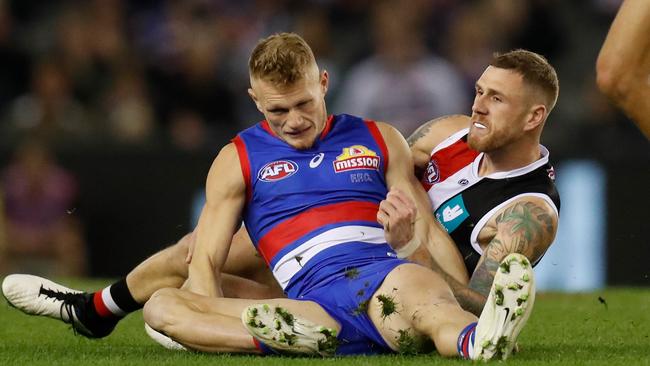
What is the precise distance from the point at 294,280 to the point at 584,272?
6.16 meters

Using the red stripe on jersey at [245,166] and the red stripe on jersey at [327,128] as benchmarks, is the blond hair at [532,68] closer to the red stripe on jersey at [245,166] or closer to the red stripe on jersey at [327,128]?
the red stripe on jersey at [327,128]

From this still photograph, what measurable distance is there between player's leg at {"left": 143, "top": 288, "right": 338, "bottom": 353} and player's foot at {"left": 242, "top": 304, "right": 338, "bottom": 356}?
0.14 meters

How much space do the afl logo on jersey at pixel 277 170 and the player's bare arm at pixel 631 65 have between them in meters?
1.68

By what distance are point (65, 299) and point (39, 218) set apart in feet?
18.9

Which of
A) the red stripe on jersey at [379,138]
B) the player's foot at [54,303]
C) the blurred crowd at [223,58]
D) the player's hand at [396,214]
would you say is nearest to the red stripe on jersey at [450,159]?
the red stripe on jersey at [379,138]

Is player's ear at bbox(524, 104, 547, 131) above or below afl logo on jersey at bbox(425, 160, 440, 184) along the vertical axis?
above

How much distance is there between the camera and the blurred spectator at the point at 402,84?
1294 cm

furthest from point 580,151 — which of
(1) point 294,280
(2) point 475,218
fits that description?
(1) point 294,280

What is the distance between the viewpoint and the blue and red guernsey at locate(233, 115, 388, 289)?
678 centimetres

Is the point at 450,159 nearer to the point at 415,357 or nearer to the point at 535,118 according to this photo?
the point at 535,118

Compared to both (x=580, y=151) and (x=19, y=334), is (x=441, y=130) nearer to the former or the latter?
(x=19, y=334)

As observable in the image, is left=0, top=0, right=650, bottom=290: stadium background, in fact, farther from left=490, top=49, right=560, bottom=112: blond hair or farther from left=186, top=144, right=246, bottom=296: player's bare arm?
left=186, top=144, right=246, bottom=296: player's bare arm

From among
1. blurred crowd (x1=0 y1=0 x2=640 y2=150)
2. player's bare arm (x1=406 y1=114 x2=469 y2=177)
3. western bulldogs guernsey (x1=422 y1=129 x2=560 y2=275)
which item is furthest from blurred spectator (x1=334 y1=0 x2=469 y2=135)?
western bulldogs guernsey (x1=422 y1=129 x2=560 y2=275)

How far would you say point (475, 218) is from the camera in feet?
23.6
